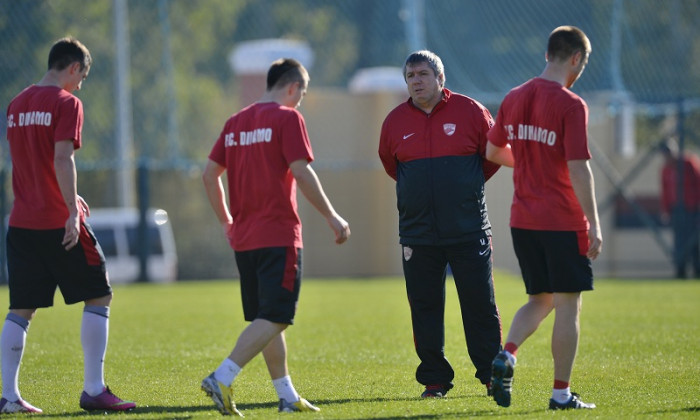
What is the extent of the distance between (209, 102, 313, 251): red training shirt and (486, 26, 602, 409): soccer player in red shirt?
4.05 ft

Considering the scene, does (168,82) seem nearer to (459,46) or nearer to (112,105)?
(112,105)

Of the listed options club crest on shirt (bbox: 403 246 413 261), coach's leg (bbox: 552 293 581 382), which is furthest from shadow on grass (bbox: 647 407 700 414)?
club crest on shirt (bbox: 403 246 413 261)

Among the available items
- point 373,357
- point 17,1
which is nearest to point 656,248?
point 17,1

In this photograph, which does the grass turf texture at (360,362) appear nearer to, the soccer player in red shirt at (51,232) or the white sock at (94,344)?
the white sock at (94,344)

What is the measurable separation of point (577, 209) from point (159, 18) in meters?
19.2

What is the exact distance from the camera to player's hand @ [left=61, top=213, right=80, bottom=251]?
6262mm

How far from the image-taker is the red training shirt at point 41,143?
20.9 ft

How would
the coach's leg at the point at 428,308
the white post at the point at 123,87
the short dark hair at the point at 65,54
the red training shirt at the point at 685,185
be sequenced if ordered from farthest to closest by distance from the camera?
the white post at the point at 123,87
the red training shirt at the point at 685,185
the coach's leg at the point at 428,308
the short dark hair at the point at 65,54

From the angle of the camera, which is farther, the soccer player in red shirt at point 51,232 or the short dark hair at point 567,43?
the soccer player in red shirt at point 51,232

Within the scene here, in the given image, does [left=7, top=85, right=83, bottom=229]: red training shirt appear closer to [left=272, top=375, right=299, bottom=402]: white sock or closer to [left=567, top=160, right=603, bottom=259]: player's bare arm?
[left=272, top=375, right=299, bottom=402]: white sock

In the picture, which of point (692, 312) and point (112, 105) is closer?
Answer: point (692, 312)

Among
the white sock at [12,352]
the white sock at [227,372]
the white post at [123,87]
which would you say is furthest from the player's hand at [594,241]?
the white post at [123,87]

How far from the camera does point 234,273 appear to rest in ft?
80.6

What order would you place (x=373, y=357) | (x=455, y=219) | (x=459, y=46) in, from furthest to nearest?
(x=459, y=46), (x=373, y=357), (x=455, y=219)
